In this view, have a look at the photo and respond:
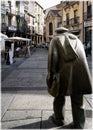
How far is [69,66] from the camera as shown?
154 inches

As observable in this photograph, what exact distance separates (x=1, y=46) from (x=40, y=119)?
12448 mm

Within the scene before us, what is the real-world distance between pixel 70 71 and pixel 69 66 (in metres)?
0.08

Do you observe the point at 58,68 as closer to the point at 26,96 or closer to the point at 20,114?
the point at 20,114

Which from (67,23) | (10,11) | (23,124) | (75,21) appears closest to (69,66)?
(23,124)

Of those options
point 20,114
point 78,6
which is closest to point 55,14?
point 78,6

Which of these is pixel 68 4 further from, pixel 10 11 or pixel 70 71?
pixel 70 71

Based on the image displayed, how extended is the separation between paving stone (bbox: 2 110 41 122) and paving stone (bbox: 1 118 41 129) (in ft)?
0.48

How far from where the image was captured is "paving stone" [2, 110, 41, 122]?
4645 millimetres

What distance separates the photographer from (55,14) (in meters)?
49.0

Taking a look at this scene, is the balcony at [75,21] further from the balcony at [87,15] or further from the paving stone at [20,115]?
the paving stone at [20,115]

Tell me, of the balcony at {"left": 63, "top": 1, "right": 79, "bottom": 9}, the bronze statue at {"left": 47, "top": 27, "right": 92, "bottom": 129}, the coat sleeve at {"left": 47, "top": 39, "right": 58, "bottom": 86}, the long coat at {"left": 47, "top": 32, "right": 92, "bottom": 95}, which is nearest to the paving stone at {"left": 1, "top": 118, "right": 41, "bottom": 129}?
the bronze statue at {"left": 47, "top": 27, "right": 92, "bottom": 129}

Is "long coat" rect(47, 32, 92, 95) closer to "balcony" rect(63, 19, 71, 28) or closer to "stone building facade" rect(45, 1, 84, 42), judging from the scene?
"stone building facade" rect(45, 1, 84, 42)

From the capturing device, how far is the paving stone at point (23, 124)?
4.24 metres

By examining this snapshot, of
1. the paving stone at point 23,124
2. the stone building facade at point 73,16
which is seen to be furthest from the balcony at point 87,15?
the paving stone at point 23,124
